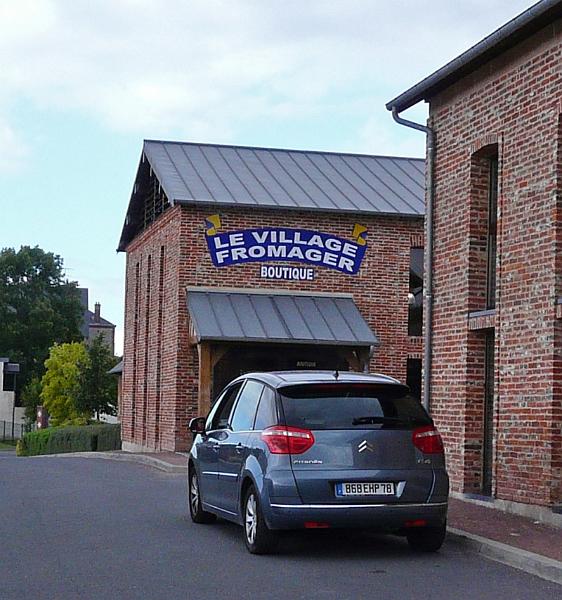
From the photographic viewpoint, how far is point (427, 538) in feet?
35.9

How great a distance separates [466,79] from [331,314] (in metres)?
13.4

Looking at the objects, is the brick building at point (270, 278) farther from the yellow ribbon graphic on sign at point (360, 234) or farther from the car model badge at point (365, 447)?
the car model badge at point (365, 447)

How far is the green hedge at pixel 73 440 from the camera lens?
39.2m

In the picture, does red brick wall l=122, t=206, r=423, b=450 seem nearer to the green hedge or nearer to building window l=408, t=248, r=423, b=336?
building window l=408, t=248, r=423, b=336

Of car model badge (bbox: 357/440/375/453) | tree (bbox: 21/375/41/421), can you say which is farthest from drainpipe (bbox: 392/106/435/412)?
tree (bbox: 21/375/41/421)

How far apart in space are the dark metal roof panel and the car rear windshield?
17620 mm

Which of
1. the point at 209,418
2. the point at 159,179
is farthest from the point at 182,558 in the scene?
the point at 159,179

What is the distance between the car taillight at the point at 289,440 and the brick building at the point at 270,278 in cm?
1567

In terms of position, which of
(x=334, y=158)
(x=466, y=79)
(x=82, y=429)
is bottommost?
(x=82, y=429)

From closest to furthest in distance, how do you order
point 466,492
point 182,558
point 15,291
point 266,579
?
point 266,579
point 182,558
point 466,492
point 15,291

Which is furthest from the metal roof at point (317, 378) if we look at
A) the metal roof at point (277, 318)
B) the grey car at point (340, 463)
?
the metal roof at point (277, 318)

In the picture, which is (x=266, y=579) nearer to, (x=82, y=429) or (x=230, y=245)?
(x=230, y=245)

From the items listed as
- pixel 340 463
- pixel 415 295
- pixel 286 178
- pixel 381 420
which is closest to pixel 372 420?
pixel 381 420

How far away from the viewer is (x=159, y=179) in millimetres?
30203
